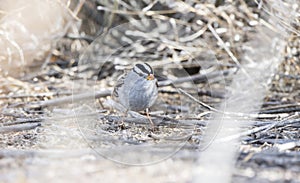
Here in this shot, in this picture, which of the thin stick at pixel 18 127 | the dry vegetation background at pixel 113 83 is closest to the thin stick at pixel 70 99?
the dry vegetation background at pixel 113 83

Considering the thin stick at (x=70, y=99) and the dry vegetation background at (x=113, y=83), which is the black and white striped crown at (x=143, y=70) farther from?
the thin stick at (x=70, y=99)

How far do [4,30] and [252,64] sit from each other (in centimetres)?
203

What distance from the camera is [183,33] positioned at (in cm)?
464

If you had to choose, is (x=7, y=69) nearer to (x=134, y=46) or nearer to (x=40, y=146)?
(x=134, y=46)

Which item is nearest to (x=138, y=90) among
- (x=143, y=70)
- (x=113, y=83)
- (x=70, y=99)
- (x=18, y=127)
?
(x=143, y=70)

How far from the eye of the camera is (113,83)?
437 centimetres

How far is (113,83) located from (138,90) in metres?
1.30

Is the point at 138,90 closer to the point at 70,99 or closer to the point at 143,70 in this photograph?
the point at 143,70

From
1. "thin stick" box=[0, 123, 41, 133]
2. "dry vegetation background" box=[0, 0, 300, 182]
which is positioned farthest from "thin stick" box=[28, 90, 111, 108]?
"thin stick" box=[0, 123, 41, 133]

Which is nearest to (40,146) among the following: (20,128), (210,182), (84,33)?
(20,128)

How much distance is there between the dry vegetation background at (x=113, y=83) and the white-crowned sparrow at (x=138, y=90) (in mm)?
140

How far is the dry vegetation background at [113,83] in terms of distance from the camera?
214cm

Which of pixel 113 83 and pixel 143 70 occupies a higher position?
pixel 143 70

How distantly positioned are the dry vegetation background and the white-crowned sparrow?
140 millimetres
